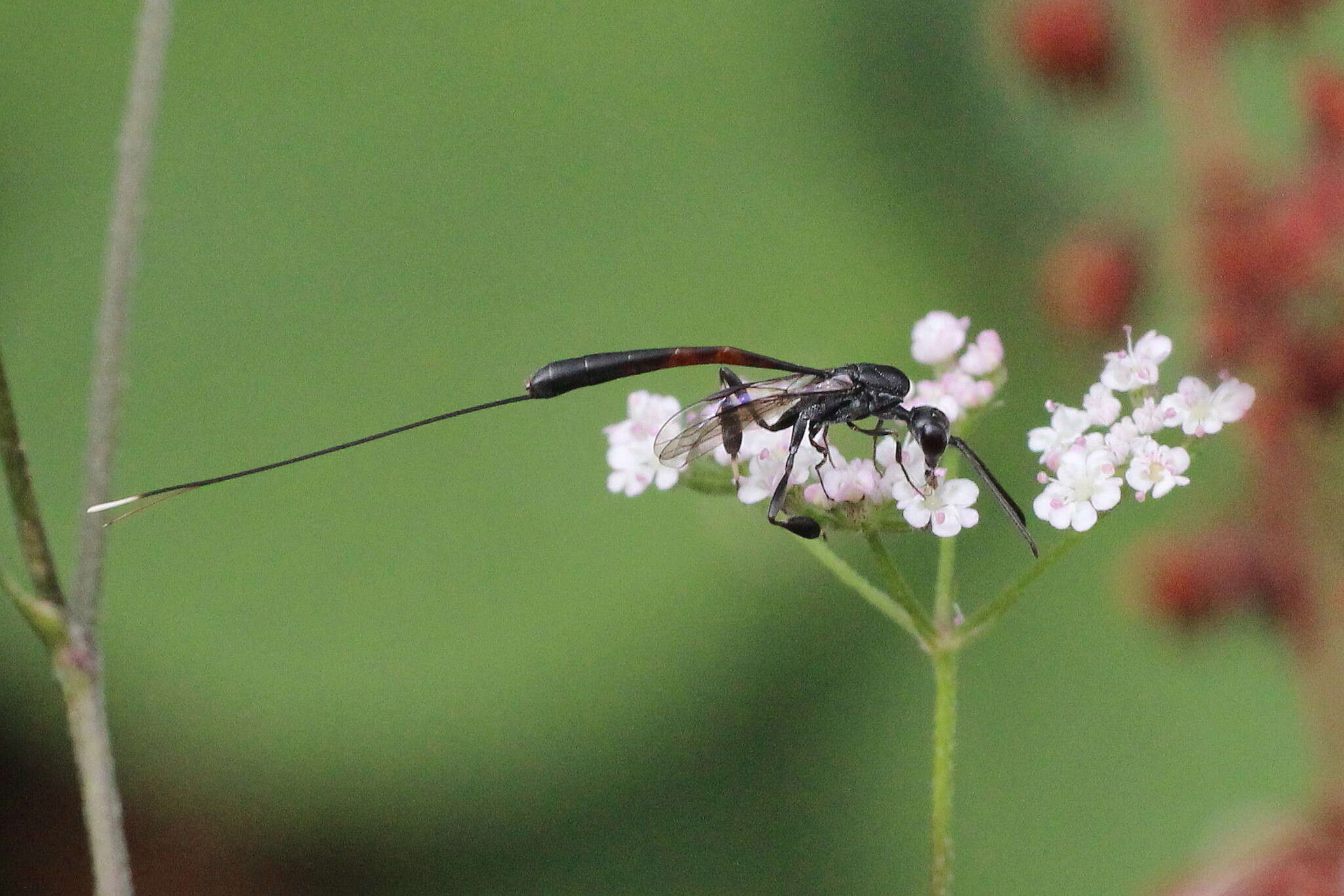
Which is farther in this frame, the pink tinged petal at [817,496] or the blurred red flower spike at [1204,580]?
the blurred red flower spike at [1204,580]

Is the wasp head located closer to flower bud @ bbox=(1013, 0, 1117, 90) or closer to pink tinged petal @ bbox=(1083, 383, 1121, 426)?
pink tinged petal @ bbox=(1083, 383, 1121, 426)

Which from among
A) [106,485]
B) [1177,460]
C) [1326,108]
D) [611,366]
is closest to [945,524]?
[1177,460]

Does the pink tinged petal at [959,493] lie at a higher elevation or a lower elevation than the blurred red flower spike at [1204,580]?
lower

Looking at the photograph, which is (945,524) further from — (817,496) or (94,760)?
(94,760)

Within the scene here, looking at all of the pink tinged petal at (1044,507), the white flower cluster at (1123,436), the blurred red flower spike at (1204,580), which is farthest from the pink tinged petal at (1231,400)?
the blurred red flower spike at (1204,580)

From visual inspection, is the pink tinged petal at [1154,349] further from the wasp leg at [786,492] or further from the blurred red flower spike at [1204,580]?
the blurred red flower spike at [1204,580]

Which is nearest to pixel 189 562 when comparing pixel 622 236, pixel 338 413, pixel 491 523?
pixel 338 413

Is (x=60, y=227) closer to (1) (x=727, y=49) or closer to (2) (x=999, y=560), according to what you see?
(1) (x=727, y=49)

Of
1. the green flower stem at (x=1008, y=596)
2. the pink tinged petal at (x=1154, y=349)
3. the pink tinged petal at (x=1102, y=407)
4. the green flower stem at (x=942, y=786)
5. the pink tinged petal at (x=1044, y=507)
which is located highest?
the pink tinged petal at (x=1154, y=349)

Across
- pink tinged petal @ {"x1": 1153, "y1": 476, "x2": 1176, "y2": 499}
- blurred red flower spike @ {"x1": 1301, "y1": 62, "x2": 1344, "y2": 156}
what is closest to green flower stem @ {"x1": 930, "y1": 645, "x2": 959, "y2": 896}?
pink tinged petal @ {"x1": 1153, "y1": 476, "x2": 1176, "y2": 499}
